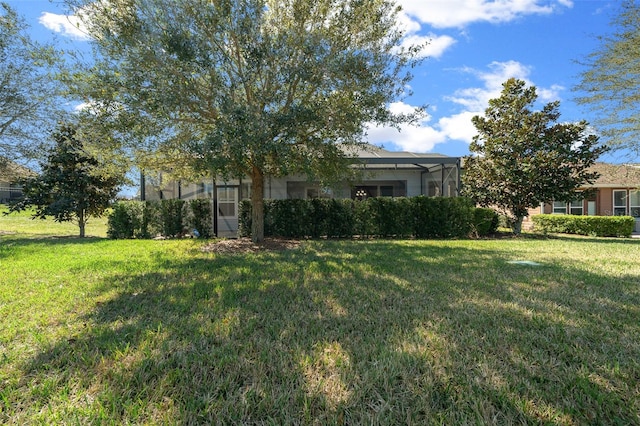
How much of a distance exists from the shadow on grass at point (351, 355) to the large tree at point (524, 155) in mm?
8483

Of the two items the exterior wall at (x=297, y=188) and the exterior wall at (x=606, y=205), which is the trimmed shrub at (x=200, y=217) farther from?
the exterior wall at (x=606, y=205)

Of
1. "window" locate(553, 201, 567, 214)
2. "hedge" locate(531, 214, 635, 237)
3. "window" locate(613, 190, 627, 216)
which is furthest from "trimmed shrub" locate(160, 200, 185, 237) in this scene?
"window" locate(613, 190, 627, 216)

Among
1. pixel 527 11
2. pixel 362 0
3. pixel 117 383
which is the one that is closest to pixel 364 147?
pixel 362 0

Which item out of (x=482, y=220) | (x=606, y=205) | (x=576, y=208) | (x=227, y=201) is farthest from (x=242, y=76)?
(x=606, y=205)

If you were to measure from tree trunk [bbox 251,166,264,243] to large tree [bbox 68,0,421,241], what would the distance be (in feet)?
3.02

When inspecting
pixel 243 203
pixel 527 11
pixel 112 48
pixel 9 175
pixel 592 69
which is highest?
pixel 527 11

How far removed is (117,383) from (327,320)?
1828 millimetres

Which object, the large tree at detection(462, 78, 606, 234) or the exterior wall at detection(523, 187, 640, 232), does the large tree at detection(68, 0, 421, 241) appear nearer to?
the large tree at detection(462, 78, 606, 234)

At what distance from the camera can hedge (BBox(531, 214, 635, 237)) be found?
591 inches

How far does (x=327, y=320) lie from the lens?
10.9 feet

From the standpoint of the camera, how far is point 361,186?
16.8 meters

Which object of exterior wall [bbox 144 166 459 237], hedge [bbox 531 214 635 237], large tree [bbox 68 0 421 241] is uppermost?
large tree [bbox 68 0 421 241]

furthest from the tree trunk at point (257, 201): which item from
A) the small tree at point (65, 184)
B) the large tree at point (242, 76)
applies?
the small tree at point (65, 184)

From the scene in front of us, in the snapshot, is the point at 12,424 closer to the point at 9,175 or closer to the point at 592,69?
the point at 592,69
